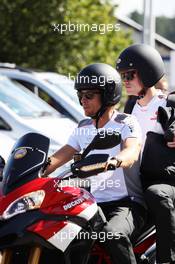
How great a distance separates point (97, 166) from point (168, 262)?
38.0 inches

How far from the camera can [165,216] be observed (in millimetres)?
4227

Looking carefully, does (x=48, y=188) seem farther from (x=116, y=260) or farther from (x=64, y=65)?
(x=64, y=65)

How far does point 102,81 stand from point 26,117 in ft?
18.8

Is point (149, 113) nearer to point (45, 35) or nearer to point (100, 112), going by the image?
point (100, 112)

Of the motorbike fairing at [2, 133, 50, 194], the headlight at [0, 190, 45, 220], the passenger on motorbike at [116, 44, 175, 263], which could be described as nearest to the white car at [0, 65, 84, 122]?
the passenger on motorbike at [116, 44, 175, 263]

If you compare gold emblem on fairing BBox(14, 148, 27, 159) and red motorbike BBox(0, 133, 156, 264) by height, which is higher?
gold emblem on fairing BBox(14, 148, 27, 159)

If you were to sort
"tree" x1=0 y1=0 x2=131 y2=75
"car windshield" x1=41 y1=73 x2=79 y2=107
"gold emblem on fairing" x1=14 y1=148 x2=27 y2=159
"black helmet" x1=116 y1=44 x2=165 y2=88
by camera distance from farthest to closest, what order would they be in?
"tree" x1=0 y1=0 x2=131 y2=75
"car windshield" x1=41 y1=73 x2=79 y2=107
"black helmet" x1=116 y1=44 x2=165 y2=88
"gold emblem on fairing" x1=14 y1=148 x2=27 y2=159

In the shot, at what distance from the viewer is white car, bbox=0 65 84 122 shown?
11.2m

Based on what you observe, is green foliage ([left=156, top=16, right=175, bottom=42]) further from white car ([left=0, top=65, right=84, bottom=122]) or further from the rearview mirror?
the rearview mirror

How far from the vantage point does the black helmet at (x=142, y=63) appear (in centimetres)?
494

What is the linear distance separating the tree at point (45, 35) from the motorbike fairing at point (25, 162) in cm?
1498

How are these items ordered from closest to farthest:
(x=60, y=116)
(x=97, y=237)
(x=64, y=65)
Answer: (x=97, y=237)
(x=60, y=116)
(x=64, y=65)

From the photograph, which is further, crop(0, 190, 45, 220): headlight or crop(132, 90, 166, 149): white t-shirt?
crop(132, 90, 166, 149): white t-shirt

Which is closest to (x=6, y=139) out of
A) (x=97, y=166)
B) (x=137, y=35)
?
(x=97, y=166)
